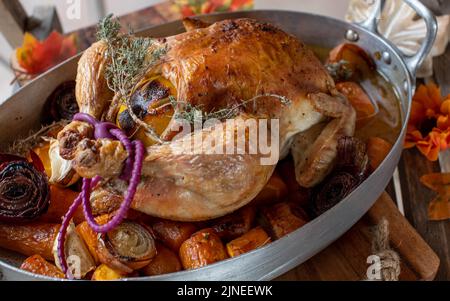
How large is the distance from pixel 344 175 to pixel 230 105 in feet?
1.50

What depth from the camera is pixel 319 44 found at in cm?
254

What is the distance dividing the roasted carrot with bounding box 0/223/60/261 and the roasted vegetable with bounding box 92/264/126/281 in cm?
19

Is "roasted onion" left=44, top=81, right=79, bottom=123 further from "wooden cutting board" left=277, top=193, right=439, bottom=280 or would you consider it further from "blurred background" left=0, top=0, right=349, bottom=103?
"wooden cutting board" left=277, top=193, right=439, bottom=280

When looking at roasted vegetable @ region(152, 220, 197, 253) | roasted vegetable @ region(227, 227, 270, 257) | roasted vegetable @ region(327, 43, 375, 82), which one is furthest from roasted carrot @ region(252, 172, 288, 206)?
roasted vegetable @ region(327, 43, 375, 82)

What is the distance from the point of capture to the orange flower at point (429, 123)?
7.48ft

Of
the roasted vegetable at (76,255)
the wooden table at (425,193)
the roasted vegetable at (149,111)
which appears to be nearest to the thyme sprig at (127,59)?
the roasted vegetable at (149,111)

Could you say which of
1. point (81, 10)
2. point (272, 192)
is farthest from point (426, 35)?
point (81, 10)

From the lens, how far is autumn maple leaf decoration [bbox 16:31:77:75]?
2748 millimetres

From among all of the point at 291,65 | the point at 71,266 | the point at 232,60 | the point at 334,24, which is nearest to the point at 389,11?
the point at 334,24

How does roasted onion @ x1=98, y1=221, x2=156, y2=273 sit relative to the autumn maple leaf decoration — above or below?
below

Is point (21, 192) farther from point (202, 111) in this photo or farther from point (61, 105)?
point (202, 111)

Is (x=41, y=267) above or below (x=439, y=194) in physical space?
above

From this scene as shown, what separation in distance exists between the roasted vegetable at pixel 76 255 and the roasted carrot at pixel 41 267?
2 cm

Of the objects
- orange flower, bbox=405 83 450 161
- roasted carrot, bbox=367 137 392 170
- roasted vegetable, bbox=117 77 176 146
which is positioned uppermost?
roasted vegetable, bbox=117 77 176 146
